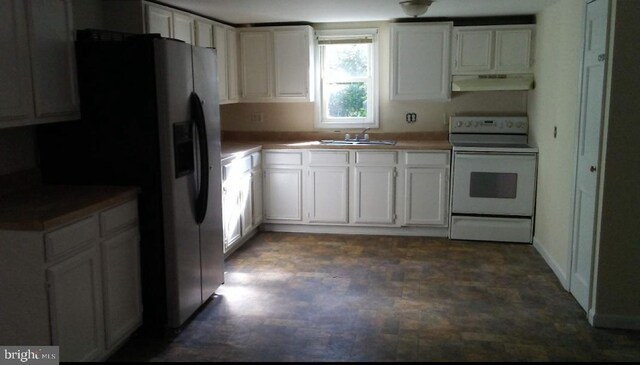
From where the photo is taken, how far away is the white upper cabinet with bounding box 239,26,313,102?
17.9ft

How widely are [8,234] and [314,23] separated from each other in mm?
3964

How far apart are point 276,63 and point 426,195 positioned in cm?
201

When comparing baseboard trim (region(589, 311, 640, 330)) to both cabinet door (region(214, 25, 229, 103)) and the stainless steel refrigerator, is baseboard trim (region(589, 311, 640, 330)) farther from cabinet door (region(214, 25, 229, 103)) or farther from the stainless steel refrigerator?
cabinet door (region(214, 25, 229, 103))

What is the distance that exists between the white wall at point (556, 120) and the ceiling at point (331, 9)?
1.02 feet

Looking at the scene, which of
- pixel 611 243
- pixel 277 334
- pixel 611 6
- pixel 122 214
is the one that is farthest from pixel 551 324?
pixel 122 214

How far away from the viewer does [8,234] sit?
7.56ft

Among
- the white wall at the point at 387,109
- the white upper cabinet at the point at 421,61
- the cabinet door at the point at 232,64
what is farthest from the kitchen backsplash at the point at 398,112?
the cabinet door at the point at 232,64

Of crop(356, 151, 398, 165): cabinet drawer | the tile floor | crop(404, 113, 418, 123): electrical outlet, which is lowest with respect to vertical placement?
the tile floor

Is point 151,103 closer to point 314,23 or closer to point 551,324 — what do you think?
point 551,324

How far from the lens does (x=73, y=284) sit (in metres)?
2.47

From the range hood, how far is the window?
85 cm

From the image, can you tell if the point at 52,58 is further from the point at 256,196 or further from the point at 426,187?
the point at 426,187

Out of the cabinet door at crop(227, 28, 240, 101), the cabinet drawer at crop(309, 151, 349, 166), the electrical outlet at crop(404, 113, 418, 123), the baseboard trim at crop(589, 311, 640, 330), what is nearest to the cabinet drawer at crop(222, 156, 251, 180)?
the cabinet drawer at crop(309, 151, 349, 166)

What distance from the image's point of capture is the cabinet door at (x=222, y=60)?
196 inches
